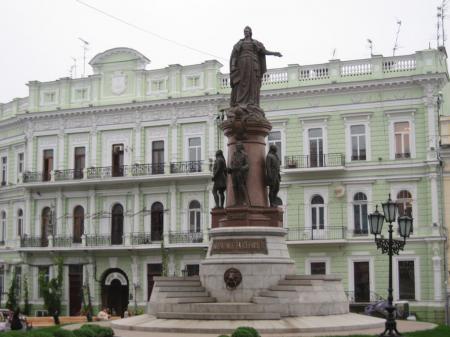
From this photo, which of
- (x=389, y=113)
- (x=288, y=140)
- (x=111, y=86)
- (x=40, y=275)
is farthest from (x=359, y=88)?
(x=40, y=275)

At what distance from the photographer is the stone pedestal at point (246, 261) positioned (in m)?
22.4

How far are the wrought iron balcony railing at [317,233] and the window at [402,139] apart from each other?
17.3ft

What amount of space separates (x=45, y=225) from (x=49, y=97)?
8.52m

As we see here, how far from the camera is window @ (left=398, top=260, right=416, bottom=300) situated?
42781 mm

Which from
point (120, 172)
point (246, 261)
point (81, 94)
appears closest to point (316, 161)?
point (120, 172)

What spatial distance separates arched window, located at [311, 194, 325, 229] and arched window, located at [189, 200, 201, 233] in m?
7.06

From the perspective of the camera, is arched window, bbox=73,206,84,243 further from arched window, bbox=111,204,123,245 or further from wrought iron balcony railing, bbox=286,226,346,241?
wrought iron balcony railing, bbox=286,226,346,241

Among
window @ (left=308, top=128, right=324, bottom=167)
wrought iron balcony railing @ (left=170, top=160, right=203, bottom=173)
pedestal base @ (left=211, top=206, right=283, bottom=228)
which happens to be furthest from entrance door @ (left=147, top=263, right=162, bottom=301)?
pedestal base @ (left=211, top=206, right=283, bottom=228)

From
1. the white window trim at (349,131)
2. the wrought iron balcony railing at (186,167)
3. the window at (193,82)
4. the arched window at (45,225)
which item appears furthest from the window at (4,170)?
the white window trim at (349,131)

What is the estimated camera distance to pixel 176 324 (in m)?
20.2

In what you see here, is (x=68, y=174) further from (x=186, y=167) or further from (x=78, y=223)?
(x=186, y=167)

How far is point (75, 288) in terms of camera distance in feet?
165

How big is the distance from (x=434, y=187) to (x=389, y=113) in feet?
15.7

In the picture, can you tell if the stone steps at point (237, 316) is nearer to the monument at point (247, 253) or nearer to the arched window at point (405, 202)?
the monument at point (247, 253)
